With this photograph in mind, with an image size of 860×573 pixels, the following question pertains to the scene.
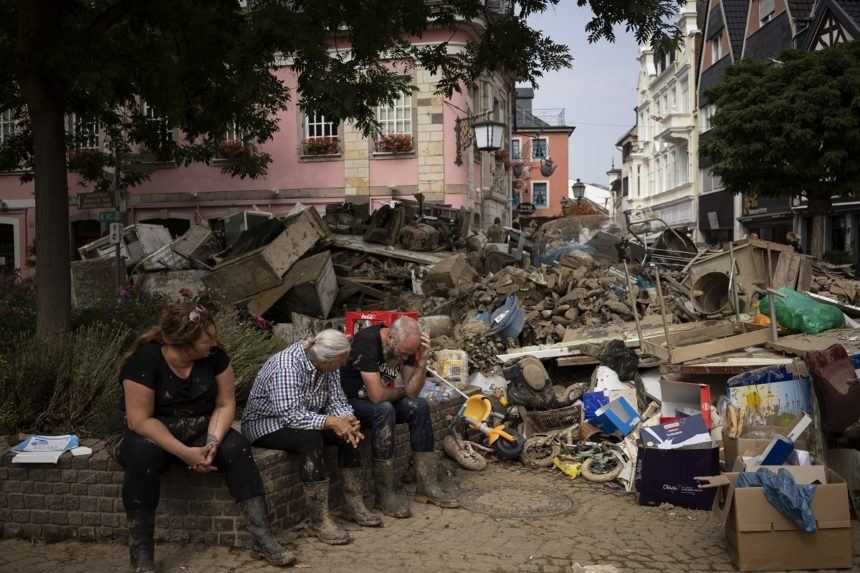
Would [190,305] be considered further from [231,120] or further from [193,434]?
[231,120]

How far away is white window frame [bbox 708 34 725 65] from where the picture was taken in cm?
3838

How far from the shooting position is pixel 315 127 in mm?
24828

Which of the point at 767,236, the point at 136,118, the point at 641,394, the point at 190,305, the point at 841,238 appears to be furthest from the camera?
the point at 767,236

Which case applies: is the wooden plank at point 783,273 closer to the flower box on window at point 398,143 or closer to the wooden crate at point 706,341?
the wooden crate at point 706,341

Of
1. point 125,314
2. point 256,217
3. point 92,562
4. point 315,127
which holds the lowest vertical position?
point 92,562

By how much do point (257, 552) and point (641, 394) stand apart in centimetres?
468

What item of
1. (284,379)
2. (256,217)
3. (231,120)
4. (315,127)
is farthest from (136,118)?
(315,127)

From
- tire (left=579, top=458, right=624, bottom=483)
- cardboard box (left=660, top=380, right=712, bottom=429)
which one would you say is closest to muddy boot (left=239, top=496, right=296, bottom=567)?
tire (left=579, top=458, right=624, bottom=483)

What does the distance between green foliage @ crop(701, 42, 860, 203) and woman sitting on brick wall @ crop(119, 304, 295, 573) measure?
17877 mm

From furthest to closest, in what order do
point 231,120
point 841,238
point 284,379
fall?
point 841,238 → point 231,120 → point 284,379

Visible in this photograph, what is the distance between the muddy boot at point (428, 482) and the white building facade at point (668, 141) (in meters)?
Answer: 31.9

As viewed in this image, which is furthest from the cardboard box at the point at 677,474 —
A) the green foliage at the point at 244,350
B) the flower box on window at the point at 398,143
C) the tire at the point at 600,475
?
the flower box on window at the point at 398,143

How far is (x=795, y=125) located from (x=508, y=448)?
600 inches

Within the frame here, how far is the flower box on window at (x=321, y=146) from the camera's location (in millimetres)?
24406
